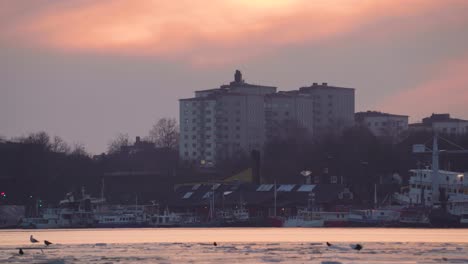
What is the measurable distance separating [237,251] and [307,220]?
56.2m

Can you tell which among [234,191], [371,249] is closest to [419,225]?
[234,191]

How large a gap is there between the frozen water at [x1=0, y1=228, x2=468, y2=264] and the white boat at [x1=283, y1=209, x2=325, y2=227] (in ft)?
71.8

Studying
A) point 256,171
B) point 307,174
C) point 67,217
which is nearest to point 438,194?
point 307,174

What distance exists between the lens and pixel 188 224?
16462 cm

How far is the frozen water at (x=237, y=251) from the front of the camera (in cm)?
8750

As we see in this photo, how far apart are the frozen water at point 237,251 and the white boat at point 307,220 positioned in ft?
71.8

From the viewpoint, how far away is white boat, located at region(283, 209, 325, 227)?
503ft

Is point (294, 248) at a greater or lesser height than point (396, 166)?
lesser

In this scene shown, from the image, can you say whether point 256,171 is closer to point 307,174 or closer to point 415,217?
point 307,174

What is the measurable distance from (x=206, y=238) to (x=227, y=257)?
37.9 meters

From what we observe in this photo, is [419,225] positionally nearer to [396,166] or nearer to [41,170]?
[396,166]

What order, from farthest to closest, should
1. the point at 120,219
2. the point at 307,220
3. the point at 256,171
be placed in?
1. the point at 256,171
2. the point at 120,219
3. the point at 307,220

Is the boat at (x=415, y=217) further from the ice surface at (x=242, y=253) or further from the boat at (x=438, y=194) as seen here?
the ice surface at (x=242, y=253)

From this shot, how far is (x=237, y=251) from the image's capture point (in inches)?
3861
